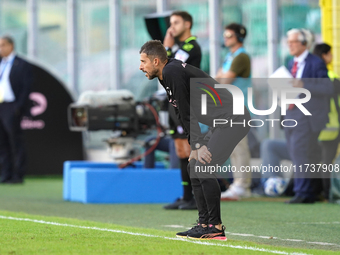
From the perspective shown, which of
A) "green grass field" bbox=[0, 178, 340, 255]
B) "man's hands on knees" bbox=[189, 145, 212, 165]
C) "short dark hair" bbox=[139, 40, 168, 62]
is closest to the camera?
"green grass field" bbox=[0, 178, 340, 255]

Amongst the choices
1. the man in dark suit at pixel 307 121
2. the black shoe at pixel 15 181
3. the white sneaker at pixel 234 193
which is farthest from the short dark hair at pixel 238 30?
the black shoe at pixel 15 181

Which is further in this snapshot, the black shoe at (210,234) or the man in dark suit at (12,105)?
the man in dark suit at (12,105)

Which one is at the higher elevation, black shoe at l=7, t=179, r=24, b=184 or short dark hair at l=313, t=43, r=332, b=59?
short dark hair at l=313, t=43, r=332, b=59

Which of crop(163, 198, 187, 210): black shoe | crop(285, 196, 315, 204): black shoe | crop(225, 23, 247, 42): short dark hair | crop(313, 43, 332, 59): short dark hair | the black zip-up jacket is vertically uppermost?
crop(225, 23, 247, 42): short dark hair

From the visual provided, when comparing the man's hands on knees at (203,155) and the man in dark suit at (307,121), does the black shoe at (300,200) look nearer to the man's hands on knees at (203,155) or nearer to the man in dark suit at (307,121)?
the man in dark suit at (307,121)

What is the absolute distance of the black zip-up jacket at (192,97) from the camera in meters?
3.81

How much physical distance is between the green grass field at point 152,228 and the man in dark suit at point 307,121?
236mm

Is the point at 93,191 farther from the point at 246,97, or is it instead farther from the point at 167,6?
the point at 167,6

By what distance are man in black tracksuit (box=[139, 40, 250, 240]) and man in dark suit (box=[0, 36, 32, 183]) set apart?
5.67m

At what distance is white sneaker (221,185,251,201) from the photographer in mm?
6945

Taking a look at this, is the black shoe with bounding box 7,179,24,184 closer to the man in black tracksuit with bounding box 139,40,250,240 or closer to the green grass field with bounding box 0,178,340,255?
the green grass field with bounding box 0,178,340,255

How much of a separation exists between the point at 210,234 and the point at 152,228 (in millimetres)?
928

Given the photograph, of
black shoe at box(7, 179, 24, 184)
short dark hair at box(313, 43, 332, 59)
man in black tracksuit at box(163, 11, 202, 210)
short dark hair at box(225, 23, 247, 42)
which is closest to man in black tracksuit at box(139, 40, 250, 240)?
man in black tracksuit at box(163, 11, 202, 210)

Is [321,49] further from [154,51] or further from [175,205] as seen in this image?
[154,51]
